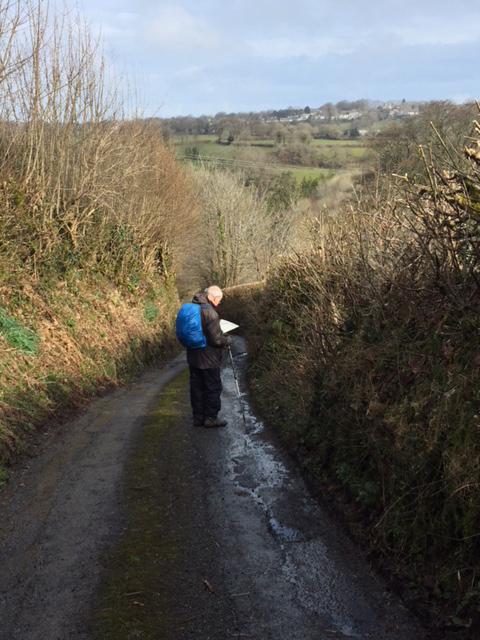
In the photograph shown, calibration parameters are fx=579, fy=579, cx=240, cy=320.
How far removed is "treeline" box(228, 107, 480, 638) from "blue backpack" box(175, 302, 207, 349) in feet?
5.36

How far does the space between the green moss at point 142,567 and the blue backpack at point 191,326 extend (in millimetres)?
1942

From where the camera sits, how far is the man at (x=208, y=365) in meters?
9.15

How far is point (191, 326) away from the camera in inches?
355

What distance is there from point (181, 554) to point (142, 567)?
398 millimetres

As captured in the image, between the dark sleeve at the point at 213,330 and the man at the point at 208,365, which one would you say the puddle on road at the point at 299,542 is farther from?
the dark sleeve at the point at 213,330

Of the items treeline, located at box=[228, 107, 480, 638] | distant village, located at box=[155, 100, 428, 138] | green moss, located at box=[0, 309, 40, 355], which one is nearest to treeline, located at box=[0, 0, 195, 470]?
green moss, located at box=[0, 309, 40, 355]

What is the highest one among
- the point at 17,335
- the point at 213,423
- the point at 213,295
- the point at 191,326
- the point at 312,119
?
the point at 312,119

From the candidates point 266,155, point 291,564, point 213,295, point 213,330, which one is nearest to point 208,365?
point 213,330

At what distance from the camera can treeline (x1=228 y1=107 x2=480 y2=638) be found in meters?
4.36

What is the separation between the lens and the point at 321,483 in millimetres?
6691

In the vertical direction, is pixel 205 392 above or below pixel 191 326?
below

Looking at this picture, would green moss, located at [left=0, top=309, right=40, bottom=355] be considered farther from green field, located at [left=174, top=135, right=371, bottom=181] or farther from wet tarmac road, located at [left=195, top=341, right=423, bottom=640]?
green field, located at [left=174, top=135, right=371, bottom=181]

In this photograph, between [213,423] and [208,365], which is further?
[213,423]

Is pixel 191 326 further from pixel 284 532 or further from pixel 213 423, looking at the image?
pixel 284 532
